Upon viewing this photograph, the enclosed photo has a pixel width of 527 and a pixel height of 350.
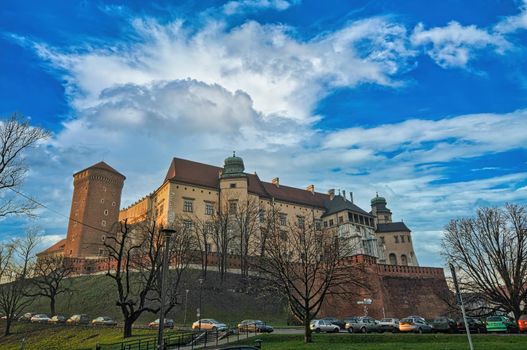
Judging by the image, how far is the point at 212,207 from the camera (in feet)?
229

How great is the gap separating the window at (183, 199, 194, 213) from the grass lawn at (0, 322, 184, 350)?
28.6 m

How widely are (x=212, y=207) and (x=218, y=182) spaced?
17.2 ft

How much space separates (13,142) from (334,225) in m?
62.6

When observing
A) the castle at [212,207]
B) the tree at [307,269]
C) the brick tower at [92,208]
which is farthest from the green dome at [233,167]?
the tree at [307,269]

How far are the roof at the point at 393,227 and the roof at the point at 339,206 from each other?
12.4 ft

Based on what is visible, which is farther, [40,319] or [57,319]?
[40,319]

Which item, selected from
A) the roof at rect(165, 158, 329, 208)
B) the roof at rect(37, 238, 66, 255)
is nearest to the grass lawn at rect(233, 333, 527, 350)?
the roof at rect(165, 158, 329, 208)

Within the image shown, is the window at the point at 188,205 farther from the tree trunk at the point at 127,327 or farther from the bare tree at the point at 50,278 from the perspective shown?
the tree trunk at the point at 127,327

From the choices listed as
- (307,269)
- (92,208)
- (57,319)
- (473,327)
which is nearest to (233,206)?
(92,208)

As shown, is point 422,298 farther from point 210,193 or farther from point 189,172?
point 189,172

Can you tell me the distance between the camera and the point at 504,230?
→ 112 ft

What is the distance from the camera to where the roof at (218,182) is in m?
69.9

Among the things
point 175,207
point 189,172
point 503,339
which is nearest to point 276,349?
point 503,339

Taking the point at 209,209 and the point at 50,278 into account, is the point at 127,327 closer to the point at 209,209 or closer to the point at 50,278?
the point at 50,278
